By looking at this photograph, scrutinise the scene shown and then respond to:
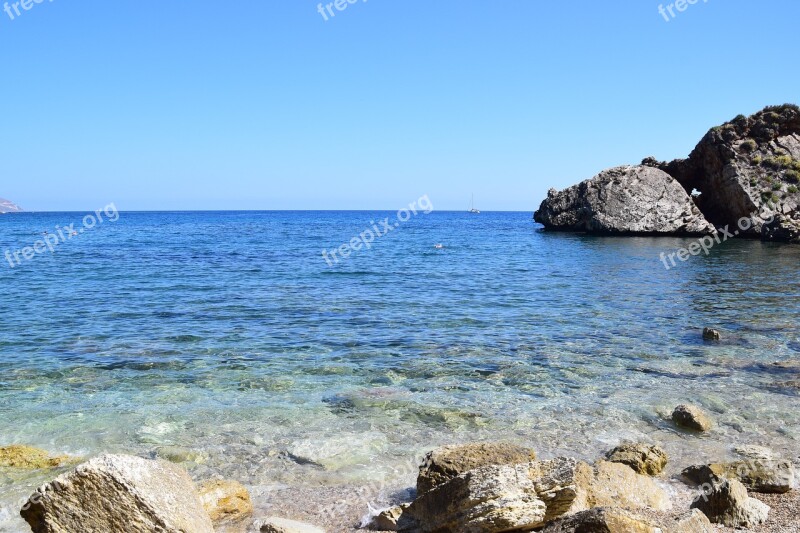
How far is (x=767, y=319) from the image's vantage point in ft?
59.1

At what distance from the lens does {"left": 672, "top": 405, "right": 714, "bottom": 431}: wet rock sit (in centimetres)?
891

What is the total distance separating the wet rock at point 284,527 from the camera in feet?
18.1

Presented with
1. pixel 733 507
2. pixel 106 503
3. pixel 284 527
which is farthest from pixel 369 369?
pixel 106 503

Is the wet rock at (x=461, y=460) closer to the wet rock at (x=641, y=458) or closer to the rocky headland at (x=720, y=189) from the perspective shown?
the wet rock at (x=641, y=458)

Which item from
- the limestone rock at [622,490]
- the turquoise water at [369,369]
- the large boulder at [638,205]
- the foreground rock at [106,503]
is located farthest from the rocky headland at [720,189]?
the foreground rock at [106,503]

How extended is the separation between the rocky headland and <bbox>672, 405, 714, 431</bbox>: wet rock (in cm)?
5190

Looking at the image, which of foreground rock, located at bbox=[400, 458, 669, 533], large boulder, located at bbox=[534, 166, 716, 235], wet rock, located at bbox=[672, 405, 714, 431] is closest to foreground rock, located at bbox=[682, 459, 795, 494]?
foreground rock, located at bbox=[400, 458, 669, 533]

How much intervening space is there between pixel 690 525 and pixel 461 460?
2.29 meters

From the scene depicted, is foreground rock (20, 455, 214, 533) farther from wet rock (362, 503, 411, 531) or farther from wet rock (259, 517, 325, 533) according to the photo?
wet rock (362, 503, 411, 531)

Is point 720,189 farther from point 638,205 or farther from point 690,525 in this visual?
point 690,525

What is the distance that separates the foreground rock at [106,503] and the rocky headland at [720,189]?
5889cm

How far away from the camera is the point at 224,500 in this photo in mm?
6332

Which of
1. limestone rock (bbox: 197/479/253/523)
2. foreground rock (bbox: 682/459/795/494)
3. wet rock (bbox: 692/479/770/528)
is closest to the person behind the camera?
wet rock (bbox: 692/479/770/528)

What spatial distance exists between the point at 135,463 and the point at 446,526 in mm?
2662
